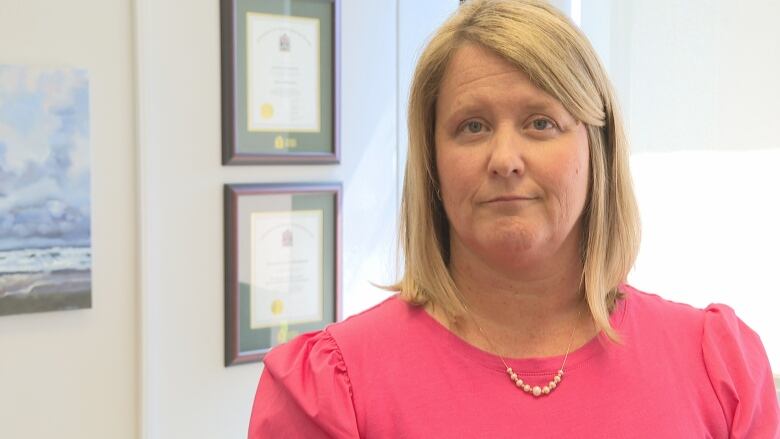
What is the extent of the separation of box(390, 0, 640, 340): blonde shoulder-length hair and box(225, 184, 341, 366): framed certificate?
988mm

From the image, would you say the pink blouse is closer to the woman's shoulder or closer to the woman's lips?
the woman's shoulder

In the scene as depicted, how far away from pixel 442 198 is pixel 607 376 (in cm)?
32

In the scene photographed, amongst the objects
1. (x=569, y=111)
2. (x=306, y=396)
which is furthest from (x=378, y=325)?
(x=569, y=111)

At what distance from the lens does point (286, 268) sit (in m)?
2.28

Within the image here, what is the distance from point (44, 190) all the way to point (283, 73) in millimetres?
641

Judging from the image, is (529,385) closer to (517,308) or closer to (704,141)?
(517,308)

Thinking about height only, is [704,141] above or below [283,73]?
below

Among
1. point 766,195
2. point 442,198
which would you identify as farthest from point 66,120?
point 766,195

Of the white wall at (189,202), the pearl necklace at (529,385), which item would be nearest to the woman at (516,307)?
the pearl necklace at (529,385)

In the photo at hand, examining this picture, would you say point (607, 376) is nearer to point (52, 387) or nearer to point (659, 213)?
point (659, 213)

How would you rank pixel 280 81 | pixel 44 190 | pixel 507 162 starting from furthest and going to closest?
pixel 280 81, pixel 44 190, pixel 507 162

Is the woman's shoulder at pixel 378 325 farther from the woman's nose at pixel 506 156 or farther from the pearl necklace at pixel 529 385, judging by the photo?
the woman's nose at pixel 506 156

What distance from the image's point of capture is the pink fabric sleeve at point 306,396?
107cm

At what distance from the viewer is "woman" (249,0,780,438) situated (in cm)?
108
